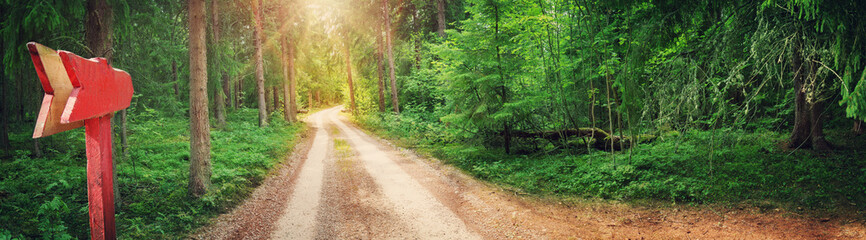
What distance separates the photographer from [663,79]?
639cm

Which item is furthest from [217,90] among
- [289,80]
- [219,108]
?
[289,80]

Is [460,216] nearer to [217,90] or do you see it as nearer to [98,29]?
[98,29]

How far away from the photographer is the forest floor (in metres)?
5.66

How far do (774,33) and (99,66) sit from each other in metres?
7.45

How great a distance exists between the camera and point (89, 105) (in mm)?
2029

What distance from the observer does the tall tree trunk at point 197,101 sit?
7773mm

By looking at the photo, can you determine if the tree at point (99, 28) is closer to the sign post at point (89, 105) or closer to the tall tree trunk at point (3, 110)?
the tall tree trunk at point (3, 110)

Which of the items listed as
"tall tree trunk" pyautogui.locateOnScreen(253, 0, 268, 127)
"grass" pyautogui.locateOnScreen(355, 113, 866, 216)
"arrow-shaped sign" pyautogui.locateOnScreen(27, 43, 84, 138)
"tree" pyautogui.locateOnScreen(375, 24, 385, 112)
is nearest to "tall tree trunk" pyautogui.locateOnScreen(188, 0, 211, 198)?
"arrow-shaped sign" pyautogui.locateOnScreen(27, 43, 84, 138)

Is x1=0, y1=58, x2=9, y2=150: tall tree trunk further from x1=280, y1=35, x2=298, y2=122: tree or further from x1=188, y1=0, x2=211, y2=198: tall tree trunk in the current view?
x1=280, y1=35, x2=298, y2=122: tree

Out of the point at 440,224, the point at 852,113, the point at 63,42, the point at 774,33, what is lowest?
the point at 440,224

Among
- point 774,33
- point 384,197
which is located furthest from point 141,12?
point 774,33

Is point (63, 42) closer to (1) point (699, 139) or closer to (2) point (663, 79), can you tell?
(2) point (663, 79)

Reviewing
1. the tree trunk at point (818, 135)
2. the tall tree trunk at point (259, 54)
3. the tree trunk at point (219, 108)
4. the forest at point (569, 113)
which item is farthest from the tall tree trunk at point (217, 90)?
the tree trunk at point (818, 135)

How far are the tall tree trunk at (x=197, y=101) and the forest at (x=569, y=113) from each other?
0.11 feet
